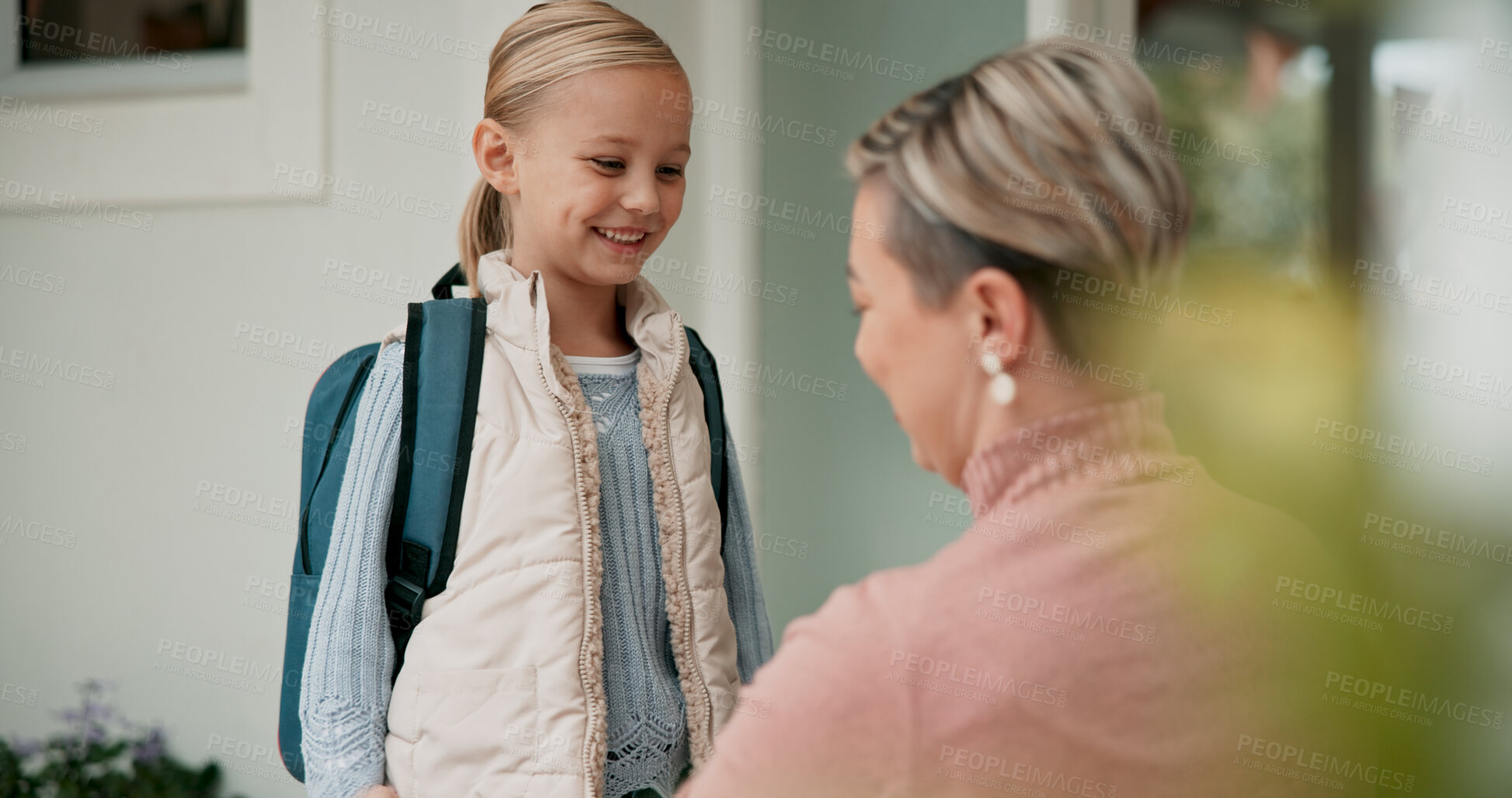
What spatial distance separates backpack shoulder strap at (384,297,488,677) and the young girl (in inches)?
0.8

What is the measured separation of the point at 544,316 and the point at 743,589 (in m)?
0.54

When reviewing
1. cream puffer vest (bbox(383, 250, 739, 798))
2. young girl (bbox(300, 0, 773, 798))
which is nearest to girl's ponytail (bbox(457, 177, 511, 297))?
young girl (bbox(300, 0, 773, 798))

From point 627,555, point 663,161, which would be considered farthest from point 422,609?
point 663,161

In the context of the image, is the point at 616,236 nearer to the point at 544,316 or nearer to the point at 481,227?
the point at 544,316

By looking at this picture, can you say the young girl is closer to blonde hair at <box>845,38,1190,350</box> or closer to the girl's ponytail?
the girl's ponytail

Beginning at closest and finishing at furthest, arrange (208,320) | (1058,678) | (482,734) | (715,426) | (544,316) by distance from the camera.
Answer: (1058,678) < (482,734) < (544,316) < (715,426) < (208,320)

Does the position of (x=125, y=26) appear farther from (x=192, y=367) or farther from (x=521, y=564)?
(x=521, y=564)

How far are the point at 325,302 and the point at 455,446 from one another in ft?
5.65

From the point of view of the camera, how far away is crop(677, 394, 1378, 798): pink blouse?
28.0 inches

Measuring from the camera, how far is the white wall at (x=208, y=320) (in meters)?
2.87

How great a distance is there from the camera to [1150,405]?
77 centimetres

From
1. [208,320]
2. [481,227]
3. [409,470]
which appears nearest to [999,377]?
[409,470]

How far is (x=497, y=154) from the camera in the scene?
62.9 inches

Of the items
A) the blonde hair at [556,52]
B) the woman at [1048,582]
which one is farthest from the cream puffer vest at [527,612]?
the woman at [1048,582]
